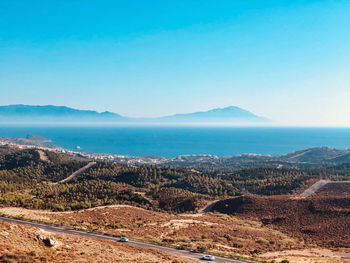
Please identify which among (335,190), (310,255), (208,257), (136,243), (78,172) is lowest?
(335,190)

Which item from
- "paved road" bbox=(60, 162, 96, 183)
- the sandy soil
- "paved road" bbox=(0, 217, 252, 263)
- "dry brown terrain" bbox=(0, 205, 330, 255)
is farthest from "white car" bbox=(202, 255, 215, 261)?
"paved road" bbox=(60, 162, 96, 183)

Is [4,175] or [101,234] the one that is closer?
[101,234]

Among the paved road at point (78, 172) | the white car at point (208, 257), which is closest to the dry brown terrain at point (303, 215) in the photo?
the white car at point (208, 257)

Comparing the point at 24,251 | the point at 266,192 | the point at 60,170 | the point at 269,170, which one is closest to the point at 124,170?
the point at 60,170

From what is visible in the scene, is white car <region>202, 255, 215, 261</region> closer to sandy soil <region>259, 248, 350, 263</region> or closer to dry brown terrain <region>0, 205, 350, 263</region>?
dry brown terrain <region>0, 205, 350, 263</region>

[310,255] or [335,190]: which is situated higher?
[310,255]

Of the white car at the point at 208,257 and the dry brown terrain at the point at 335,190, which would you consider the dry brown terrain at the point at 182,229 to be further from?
the dry brown terrain at the point at 335,190

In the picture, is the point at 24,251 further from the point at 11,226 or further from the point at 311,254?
the point at 311,254

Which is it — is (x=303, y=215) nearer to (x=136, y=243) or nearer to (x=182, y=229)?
(x=182, y=229)

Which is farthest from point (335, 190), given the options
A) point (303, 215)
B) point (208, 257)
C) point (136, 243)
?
point (136, 243)
